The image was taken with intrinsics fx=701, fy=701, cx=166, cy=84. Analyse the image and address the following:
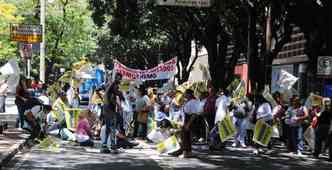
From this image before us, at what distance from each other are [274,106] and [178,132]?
11.5 ft

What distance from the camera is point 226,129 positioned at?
1812 centimetres

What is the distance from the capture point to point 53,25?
54.6m

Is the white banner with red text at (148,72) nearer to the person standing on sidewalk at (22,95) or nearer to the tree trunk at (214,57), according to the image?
the person standing on sidewalk at (22,95)

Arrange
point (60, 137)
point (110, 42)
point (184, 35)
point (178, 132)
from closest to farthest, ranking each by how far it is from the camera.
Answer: point (178, 132) → point (60, 137) → point (184, 35) → point (110, 42)

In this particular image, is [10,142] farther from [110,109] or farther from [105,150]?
[110,109]

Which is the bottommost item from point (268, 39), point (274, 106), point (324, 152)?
point (324, 152)

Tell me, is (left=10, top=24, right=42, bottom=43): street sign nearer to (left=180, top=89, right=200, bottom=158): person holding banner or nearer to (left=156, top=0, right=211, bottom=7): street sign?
(left=156, top=0, right=211, bottom=7): street sign

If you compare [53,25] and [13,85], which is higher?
[53,25]

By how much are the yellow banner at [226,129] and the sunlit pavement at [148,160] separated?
0.41 meters

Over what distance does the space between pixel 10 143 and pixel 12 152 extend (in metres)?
1.96

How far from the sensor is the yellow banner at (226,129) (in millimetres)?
18094

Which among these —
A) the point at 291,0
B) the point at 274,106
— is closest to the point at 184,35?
the point at 291,0

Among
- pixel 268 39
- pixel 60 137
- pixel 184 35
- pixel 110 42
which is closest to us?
pixel 60 137

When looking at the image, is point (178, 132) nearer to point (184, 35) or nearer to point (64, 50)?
point (184, 35)
